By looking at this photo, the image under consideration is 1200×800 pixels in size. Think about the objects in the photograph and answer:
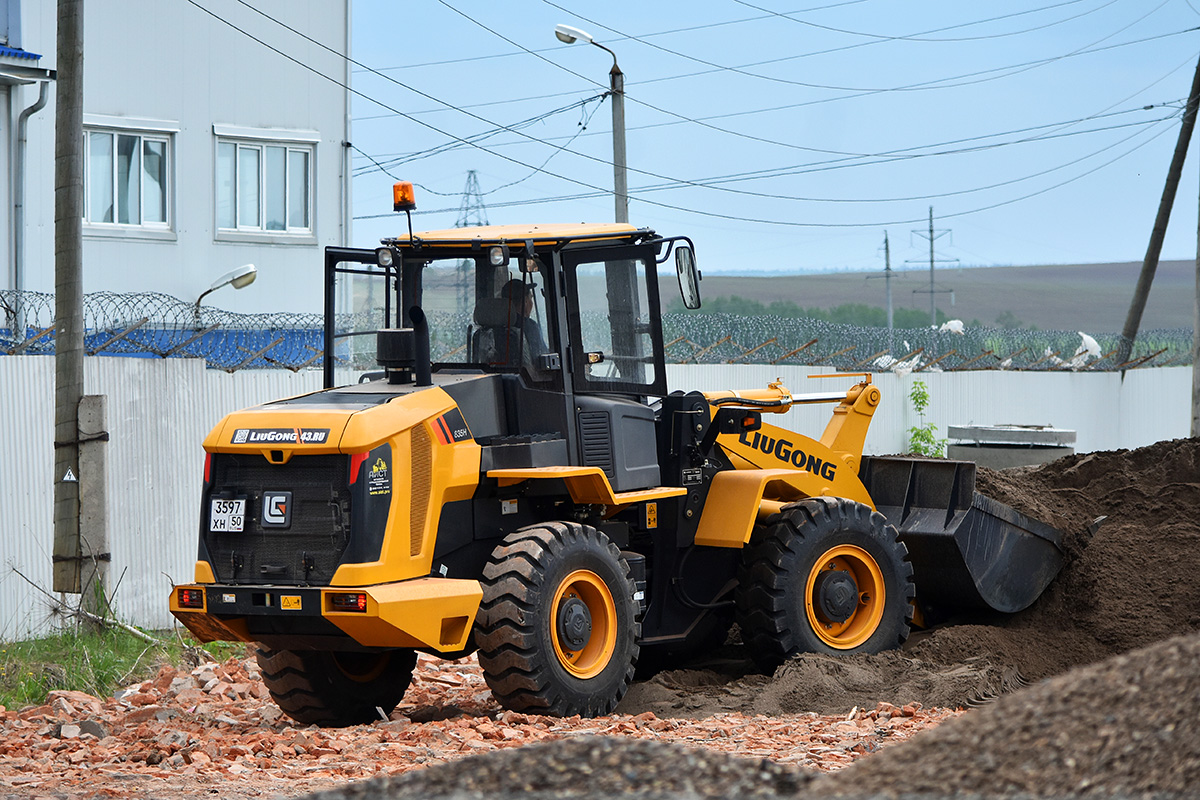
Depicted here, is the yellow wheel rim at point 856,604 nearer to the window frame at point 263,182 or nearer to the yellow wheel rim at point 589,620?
the yellow wheel rim at point 589,620

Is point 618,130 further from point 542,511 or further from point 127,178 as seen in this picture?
point 542,511

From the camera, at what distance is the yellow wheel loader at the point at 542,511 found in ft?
24.4

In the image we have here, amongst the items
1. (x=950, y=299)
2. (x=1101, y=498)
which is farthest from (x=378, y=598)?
(x=950, y=299)

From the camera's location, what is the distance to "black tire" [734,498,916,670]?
9109 millimetres

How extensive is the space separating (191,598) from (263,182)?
49.9 ft

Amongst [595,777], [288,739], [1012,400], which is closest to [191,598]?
[288,739]

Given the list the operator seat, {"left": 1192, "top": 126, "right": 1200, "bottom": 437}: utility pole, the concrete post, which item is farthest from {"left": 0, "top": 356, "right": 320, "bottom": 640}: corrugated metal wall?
{"left": 1192, "top": 126, "right": 1200, "bottom": 437}: utility pole

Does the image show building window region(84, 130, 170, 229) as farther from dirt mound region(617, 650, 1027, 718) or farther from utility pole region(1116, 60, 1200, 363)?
utility pole region(1116, 60, 1200, 363)

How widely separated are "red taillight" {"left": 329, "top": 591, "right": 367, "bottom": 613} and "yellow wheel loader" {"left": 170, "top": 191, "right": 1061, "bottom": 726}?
0.01 metres

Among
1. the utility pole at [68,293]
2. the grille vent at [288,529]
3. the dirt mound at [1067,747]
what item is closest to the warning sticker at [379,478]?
the grille vent at [288,529]

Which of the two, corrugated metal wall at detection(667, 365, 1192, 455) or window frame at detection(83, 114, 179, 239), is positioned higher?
window frame at detection(83, 114, 179, 239)

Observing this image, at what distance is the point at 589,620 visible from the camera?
787 centimetres

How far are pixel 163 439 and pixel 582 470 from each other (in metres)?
5.71

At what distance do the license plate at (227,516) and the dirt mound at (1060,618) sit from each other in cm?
264
